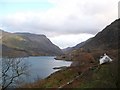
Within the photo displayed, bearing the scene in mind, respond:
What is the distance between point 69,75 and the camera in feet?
240

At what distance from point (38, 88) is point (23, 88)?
393cm

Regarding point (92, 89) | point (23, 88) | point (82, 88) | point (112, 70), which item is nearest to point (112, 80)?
point (112, 70)

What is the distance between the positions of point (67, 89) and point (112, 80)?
1399cm

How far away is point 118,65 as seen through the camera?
118ft

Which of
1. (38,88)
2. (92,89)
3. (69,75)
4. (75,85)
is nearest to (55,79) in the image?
(69,75)

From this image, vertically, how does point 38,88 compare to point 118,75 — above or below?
below

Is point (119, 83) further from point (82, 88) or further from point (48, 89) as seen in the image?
point (48, 89)

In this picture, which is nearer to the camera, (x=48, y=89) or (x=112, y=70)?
(x=112, y=70)

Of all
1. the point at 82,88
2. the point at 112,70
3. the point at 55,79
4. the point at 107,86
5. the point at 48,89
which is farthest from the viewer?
the point at 55,79

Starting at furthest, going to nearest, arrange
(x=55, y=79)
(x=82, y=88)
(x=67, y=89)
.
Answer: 1. (x=55, y=79)
2. (x=67, y=89)
3. (x=82, y=88)

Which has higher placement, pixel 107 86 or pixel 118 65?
pixel 118 65

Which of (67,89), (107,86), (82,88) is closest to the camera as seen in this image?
(107,86)

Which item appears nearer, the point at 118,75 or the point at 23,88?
the point at 118,75

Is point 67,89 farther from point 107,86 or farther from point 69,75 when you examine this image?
point 69,75
